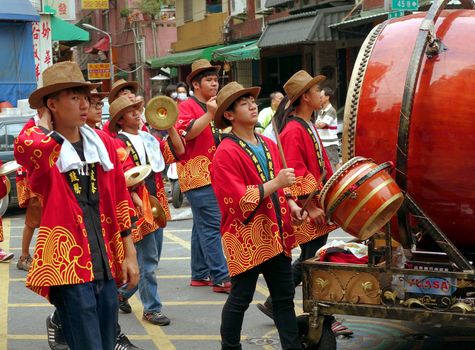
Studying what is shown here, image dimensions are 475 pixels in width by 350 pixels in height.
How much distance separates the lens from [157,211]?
6477 mm

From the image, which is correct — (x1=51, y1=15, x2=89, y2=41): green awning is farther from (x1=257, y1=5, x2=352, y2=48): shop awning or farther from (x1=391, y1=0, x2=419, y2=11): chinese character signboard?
(x1=391, y1=0, x2=419, y2=11): chinese character signboard

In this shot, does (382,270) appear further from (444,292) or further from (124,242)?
(124,242)

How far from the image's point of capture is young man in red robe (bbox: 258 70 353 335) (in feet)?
19.8

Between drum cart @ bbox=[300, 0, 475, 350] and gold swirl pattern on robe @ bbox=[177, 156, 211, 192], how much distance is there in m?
2.53

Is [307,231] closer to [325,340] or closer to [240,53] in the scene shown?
[325,340]

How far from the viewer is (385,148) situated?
5.02 m

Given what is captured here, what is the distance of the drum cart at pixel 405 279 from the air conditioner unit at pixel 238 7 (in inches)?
887

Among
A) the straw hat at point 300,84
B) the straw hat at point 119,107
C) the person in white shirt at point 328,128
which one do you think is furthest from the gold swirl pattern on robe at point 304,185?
the person in white shirt at point 328,128

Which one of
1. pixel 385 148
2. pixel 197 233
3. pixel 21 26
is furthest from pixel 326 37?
pixel 385 148

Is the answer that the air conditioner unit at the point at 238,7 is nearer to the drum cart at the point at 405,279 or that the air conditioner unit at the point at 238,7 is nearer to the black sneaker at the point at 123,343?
the black sneaker at the point at 123,343

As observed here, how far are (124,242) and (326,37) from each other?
1521cm

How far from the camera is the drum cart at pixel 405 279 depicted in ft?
15.7

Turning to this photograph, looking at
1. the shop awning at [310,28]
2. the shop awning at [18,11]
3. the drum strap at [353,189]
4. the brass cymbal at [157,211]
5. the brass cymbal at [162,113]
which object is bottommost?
the brass cymbal at [157,211]

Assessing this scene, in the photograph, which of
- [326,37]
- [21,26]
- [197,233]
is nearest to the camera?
[197,233]
